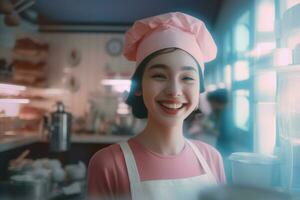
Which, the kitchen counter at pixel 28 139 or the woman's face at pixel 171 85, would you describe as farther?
the kitchen counter at pixel 28 139

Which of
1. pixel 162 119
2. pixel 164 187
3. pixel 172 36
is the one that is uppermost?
pixel 172 36

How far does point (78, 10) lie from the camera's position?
0.52 m

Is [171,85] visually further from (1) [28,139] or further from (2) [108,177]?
(1) [28,139]

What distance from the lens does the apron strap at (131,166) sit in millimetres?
424

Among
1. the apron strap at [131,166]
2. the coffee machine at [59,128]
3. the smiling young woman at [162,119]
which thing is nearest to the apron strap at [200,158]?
the smiling young woman at [162,119]

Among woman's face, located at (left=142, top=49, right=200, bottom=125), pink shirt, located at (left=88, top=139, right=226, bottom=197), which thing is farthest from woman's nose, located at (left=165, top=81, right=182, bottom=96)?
pink shirt, located at (left=88, top=139, right=226, bottom=197)

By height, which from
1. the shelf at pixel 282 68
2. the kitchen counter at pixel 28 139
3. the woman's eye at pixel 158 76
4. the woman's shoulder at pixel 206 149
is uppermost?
the shelf at pixel 282 68

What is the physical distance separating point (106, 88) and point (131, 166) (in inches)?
6.6

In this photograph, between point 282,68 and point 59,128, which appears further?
point 59,128

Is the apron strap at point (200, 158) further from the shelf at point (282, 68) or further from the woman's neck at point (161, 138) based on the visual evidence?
the shelf at point (282, 68)

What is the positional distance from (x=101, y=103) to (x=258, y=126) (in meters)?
0.28

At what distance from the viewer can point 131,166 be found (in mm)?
437

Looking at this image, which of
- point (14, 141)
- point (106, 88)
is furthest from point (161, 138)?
point (14, 141)

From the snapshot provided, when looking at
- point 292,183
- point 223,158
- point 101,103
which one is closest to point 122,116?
point 101,103
